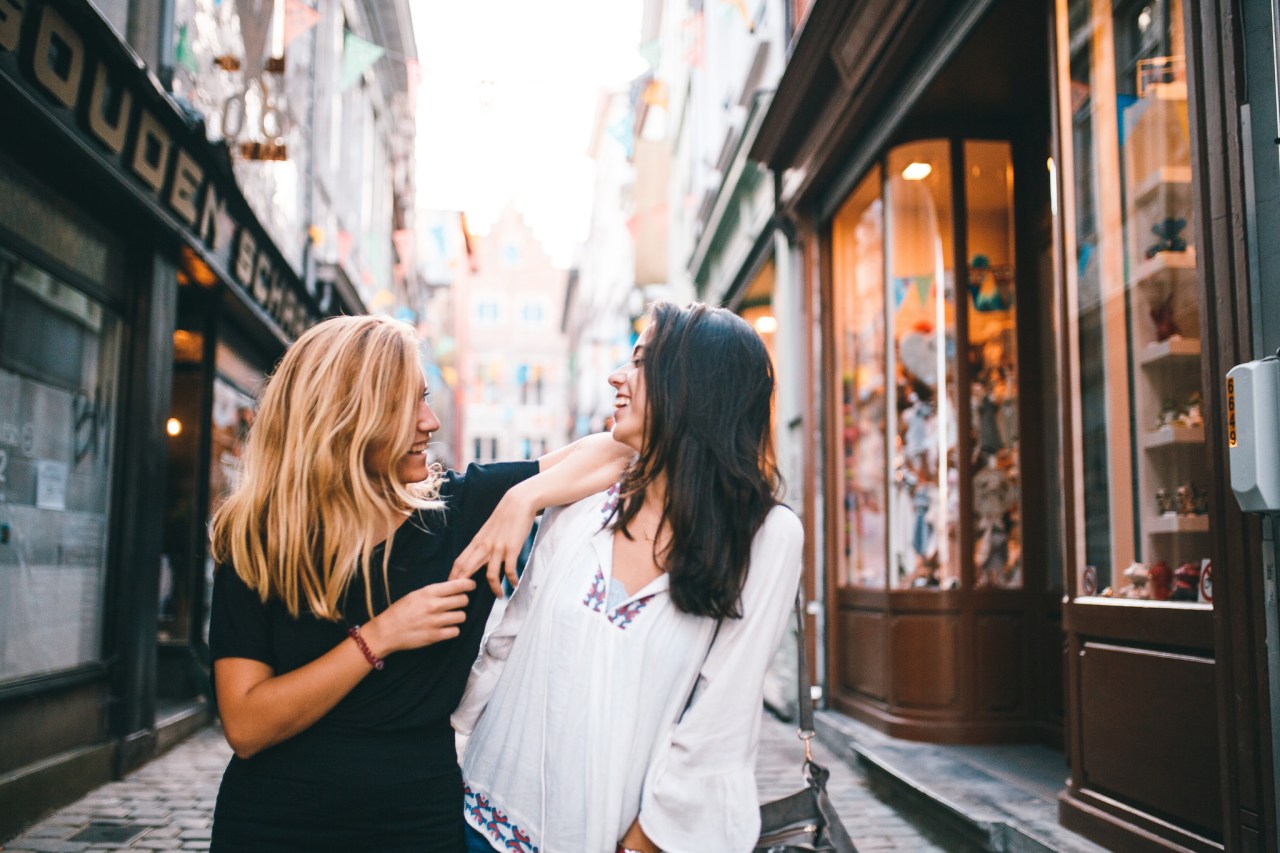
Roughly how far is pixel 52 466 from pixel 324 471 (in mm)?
5010

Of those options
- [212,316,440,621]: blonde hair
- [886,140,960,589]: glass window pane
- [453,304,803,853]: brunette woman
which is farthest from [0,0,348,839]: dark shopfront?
[886,140,960,589]: glass window pane

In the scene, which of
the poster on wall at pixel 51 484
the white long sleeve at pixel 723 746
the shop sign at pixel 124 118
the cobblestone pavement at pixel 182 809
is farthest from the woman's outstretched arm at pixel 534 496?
the poster on wall at pixel 51 484

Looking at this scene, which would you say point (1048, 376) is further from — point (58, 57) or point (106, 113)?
point (58, 57)

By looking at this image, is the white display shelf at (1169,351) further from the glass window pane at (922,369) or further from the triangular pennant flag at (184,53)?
the triangular pennant flag at (184,53)

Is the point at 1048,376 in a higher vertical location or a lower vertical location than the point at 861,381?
lower

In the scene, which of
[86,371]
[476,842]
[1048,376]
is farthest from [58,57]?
[1048,376]

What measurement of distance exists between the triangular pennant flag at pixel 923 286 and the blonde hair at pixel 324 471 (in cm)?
601

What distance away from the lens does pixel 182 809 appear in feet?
19.0

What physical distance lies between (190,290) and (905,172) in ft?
17.4

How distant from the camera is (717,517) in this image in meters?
2.11

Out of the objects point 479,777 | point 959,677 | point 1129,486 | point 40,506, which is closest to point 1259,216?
point 1129,486

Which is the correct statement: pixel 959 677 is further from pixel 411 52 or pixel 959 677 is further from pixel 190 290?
pixel 411 52

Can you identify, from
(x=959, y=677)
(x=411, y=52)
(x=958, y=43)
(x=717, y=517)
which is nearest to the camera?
(x=717, y=517)

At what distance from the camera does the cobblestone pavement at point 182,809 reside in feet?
16.8
